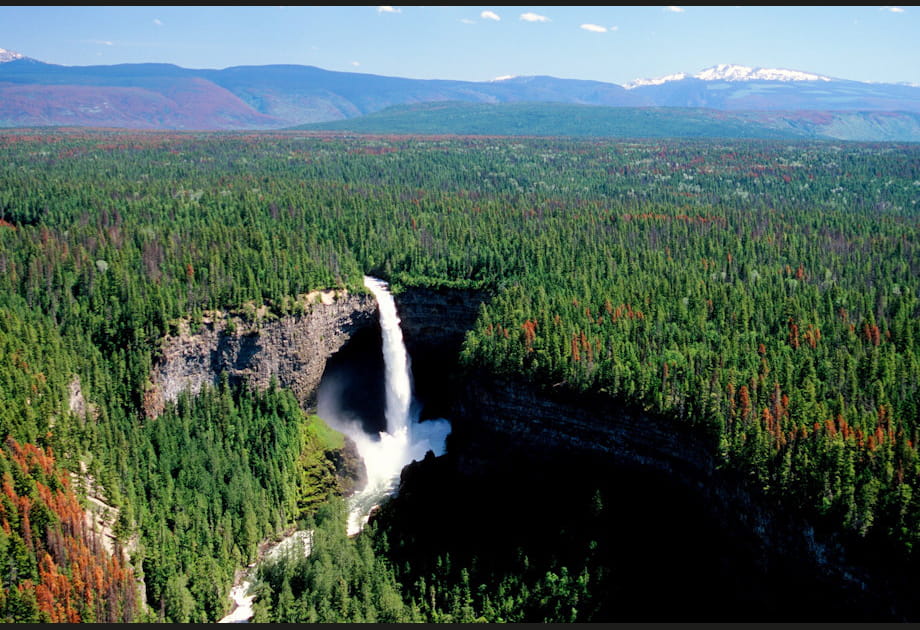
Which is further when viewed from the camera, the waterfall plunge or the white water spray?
the waterfall plunge

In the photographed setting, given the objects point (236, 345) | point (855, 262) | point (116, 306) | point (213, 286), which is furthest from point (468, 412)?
point (855, 262)

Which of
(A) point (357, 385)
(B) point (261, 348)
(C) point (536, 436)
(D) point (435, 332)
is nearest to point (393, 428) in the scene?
(A) point (357, 385)

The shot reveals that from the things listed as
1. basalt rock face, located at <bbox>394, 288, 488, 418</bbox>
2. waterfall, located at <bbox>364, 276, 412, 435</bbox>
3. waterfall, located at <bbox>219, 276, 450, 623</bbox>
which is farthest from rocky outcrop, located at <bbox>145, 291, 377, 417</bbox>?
basalt rock face, located at <bbox>394, 288, 488, 418</bbox>

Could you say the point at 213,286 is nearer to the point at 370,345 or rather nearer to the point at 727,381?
the point at 370,345

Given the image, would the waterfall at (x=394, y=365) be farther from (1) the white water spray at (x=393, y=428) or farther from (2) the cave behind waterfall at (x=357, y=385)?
(2) the cave behind waterfall at (x=357, y=385)

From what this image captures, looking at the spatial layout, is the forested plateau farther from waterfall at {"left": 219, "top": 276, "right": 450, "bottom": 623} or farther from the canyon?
waterfall at {"left": 219, "top": 276, "right": 450, "bottom": 623}

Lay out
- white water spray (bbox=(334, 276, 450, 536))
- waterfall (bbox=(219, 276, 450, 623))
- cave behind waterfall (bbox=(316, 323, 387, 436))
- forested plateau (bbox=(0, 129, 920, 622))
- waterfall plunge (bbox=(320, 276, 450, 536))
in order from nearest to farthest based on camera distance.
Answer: forested plateau (bbox=(0, 129, 920, 622))
waterfall (bbox=(219, 276, 450, 623))
white water spray (bbox=(334, 276, 450, 536))
waterfall plunge (bbox=(320, 276, 450, 536))
cave behind waterfall (bbox=(316, 323, 387, 436))

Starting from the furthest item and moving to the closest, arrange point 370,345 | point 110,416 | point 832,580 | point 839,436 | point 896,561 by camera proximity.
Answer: point 370,345, point 110,416, point 839,436, point 832,580, point 896,561

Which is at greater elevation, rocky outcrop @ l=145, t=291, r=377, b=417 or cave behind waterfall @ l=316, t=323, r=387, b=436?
rocky outcrop @ l=145, t=291, r=377, b=417
